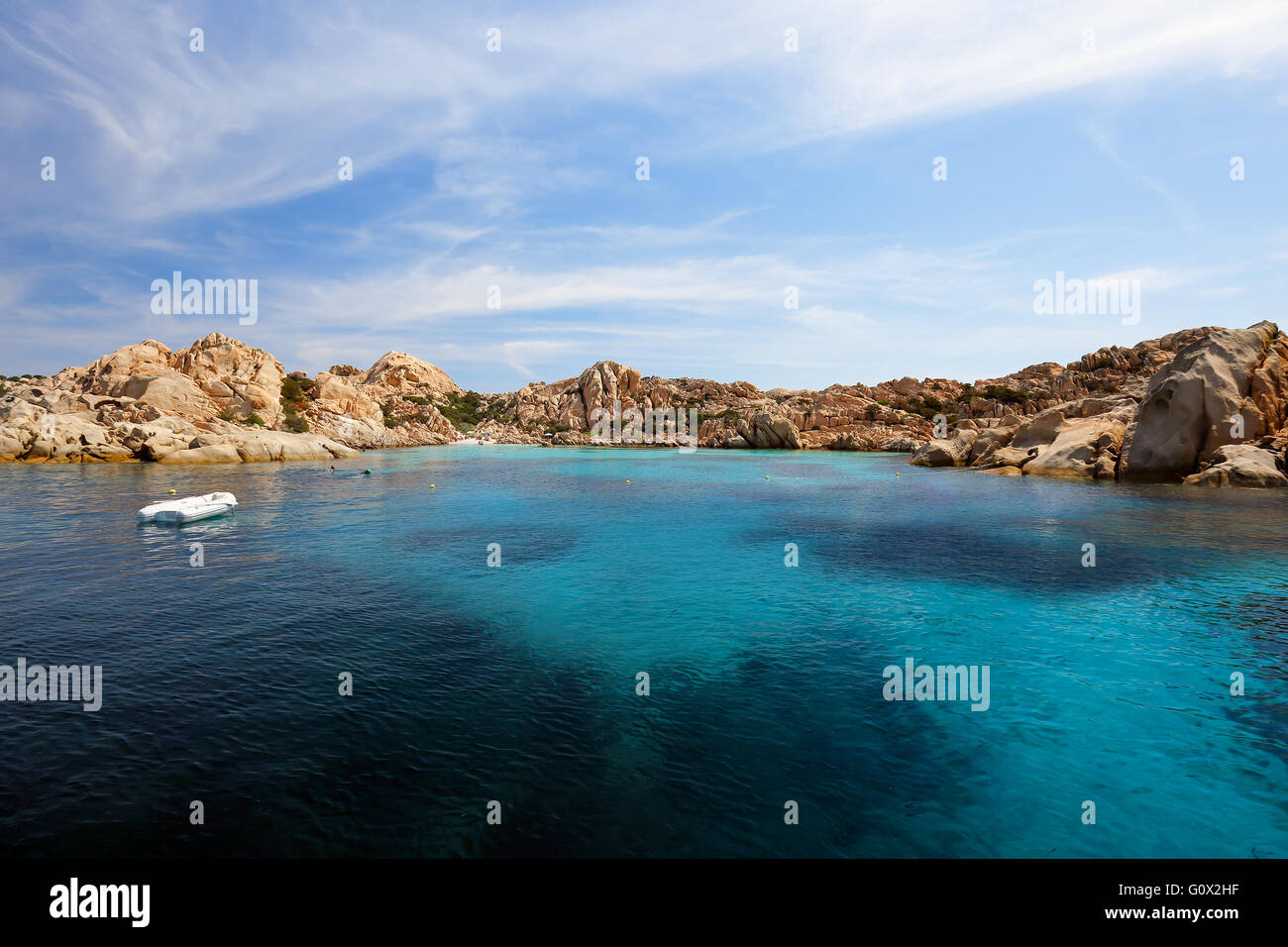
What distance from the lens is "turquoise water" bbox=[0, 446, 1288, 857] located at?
994 centimetres

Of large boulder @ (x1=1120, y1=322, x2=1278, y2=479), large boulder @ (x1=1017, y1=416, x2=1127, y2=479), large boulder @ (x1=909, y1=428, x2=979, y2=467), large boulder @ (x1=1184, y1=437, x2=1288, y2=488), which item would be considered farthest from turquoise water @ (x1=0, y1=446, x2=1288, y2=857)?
large boulder @ (x1=909, y1=428, x2=979, y2=467)

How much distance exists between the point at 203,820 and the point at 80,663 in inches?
407

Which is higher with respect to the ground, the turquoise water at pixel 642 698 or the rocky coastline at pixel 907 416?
the rocky coastline at pixel 907 416

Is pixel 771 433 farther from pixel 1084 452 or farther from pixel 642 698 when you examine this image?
pixel 642 698

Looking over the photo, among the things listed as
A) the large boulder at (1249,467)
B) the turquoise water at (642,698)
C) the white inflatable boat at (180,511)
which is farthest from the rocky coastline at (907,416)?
the white inflatable boat at (180,511)

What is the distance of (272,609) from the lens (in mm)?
21078

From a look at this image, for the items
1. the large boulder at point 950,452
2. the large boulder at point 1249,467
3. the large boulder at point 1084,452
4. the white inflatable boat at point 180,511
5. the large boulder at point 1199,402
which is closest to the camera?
the white inflatable boat at point 180,511

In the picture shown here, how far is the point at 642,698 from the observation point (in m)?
14.8

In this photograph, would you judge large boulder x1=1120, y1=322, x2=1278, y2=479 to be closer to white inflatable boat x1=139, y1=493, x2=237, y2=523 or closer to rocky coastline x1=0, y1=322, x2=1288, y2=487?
rocky coastline x1=0, y1=322, x2=1288, y2=487

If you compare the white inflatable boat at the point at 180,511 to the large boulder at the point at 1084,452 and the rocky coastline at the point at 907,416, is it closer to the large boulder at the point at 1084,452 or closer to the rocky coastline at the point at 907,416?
the rocky coastline at the point at 907,416

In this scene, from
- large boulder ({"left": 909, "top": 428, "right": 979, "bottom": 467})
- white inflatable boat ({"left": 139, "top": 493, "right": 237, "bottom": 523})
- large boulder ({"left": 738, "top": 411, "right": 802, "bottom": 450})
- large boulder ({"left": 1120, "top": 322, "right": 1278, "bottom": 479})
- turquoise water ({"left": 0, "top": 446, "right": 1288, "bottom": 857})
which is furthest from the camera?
large boulder ({"left": 738, "top": 411, "right": 802, "bottom": 450})

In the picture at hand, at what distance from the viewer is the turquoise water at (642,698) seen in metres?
9.94

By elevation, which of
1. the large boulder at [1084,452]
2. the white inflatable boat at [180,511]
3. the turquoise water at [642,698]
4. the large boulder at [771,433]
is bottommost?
the turquoise water at [642,698]
